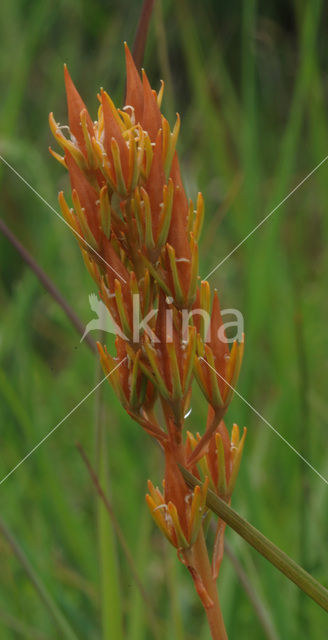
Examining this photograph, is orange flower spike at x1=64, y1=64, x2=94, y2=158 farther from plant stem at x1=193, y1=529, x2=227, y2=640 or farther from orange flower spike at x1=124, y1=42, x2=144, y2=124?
plant stem at x1=193, y1=529, x2=227, y2=640

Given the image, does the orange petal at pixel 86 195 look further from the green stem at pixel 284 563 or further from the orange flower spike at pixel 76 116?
the green stem at pixel 284 563

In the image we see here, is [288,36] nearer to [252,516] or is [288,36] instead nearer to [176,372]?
[252,516]

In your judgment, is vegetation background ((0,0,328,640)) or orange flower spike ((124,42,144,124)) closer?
orange flower spike ((124,42,144,124))

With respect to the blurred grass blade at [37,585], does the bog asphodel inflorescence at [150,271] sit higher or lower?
higher

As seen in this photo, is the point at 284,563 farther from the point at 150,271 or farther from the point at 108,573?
the point at 108,573

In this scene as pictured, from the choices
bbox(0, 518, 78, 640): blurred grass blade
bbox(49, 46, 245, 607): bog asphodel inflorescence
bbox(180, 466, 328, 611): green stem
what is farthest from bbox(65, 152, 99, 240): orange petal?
bbox(0, 518, 78, 640): blurred grass blade

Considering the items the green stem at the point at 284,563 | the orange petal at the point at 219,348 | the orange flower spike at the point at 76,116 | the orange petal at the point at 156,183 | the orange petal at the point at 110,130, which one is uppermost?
the orange flower spike at the point at 76,116

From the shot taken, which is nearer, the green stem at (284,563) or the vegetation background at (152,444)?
the green stem at (284,563)

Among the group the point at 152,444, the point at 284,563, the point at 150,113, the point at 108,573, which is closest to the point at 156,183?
the point at 150,113

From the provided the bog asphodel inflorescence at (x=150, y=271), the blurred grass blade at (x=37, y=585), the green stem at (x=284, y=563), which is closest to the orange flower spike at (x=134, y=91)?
the bog asphodel inflorescence at (x=150, y=271)
